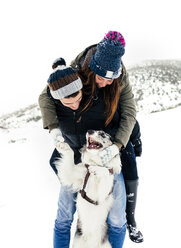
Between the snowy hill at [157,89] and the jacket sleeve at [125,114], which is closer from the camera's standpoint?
the jacket sleeve at [125,114]

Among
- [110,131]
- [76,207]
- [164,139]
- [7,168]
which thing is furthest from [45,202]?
[164,139]

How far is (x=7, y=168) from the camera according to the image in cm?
418

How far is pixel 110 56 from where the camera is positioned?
191 centimetres

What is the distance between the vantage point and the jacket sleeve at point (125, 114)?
212cm

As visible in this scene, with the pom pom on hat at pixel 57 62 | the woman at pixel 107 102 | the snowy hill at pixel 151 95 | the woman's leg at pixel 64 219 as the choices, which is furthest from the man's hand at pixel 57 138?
the snowy hill at pixel 151 95

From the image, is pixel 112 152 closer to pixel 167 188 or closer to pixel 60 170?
pixel 60 170

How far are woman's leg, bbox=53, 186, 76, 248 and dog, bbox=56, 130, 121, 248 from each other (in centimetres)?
7

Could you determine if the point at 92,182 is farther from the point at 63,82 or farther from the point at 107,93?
the point at 63,82

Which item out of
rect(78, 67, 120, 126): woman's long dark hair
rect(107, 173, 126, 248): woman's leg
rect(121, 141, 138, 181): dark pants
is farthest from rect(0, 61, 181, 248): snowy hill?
rect(78, 67, 120, 126): woman's long dark hair

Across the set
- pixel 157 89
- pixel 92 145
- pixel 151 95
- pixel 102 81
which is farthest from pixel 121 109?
pixel 157 89

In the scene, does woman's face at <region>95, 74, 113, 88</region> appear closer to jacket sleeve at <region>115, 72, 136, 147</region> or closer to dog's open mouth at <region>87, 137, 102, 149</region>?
jacket sleeve at <region>115, 72, 136, 147</region>

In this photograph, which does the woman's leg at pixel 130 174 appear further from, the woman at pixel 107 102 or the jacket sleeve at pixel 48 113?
the jacket sleeve at pixel 48 113

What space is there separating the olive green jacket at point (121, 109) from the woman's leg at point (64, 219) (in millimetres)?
715

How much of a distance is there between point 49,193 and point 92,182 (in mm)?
1544
